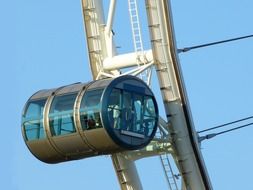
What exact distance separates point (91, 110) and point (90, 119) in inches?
12.0

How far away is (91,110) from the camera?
6494cm

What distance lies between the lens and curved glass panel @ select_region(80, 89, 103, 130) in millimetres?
64750

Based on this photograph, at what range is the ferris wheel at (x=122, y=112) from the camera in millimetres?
65000

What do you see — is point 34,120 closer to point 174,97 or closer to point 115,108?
point 115,108

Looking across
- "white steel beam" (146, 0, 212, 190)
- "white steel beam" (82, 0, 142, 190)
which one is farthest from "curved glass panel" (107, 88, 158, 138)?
"white steel beam" (82, 0, 142, 190)

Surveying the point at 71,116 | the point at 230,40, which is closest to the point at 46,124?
the point at 71,116

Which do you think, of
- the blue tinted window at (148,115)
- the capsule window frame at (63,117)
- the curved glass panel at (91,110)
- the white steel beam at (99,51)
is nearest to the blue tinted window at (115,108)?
the curved glass panel at (91,110)

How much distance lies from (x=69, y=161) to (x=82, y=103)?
7.57ft

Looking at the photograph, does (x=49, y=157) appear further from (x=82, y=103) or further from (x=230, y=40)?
(x=230, y=40)

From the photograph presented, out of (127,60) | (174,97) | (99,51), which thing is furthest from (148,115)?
(99,51)

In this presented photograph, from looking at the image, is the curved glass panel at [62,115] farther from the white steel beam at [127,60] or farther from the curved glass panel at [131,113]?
the white steel beam at [127,60]

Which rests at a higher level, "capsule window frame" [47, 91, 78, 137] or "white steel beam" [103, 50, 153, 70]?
"white steel beam" [103, 50, 153, 70]

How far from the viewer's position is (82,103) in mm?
65312

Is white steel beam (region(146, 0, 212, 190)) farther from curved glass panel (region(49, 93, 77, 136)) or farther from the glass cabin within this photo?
curved glass panel (region(49, 93, 77, 136))
